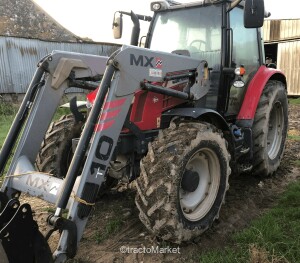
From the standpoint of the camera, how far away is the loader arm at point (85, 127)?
100 inches

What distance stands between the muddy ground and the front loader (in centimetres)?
17

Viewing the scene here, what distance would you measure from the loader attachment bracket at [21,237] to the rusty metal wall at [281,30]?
61.7 ft

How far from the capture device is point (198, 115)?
3.34 meters

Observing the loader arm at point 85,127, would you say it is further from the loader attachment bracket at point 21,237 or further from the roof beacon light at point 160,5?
the roof beacon light at point 160,5

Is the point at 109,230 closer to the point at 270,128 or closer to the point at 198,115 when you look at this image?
the point at 198,115

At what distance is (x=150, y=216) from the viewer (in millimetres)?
2914

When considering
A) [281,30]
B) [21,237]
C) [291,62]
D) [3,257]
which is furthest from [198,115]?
[281,30]

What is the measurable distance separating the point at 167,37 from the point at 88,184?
2610 mm

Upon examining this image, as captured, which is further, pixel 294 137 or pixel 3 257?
pixel 294 137

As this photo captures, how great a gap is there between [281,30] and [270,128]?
1573 cm

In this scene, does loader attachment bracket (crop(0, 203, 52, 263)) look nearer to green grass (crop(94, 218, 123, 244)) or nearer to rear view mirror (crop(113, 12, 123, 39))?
green grass (crop(94, 218, 123, 244))

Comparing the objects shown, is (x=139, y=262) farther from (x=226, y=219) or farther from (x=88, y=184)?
(x=226, y=219)

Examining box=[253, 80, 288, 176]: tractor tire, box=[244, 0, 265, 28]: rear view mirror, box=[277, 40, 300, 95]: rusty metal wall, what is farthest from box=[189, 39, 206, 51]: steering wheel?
box=[277, 40, 300, 95]: rusty metal wall

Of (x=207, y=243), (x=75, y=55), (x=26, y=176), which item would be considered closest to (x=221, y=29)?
(x=75, y=55)
